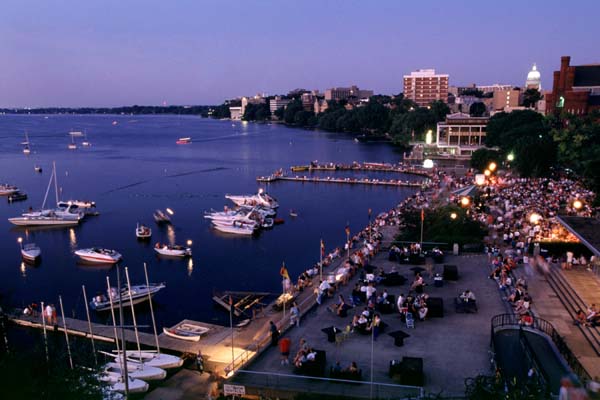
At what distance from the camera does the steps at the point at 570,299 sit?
15.2 m

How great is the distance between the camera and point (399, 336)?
1510 centimetres

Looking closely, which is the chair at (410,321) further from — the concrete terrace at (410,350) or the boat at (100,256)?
the boat at (100,256)

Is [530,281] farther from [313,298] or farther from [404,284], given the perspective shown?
[313,298]

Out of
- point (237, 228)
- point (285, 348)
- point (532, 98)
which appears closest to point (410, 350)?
point (285, 348)

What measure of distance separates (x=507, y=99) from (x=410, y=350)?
163148 millimetres

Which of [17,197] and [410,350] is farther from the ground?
[410,350]

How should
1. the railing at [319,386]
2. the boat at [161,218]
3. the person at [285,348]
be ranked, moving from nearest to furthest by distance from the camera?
1. the railing at [319,386]
2. the person at [285,348]
3. the boat at [161,218]

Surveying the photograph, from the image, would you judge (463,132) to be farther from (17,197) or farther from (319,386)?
(319,386)

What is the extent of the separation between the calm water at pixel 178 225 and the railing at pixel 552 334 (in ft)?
43.2

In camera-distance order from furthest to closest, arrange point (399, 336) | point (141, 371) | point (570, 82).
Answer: point (570, 82) → point (141, 371) → point (399, 336)

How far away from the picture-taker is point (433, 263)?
76.5 ft

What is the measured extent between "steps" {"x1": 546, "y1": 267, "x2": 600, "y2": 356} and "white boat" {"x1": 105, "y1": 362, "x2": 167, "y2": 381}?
13356 mm

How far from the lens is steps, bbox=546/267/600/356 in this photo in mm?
15157

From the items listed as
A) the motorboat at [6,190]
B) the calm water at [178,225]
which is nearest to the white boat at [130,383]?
the calm water at [178,225]
